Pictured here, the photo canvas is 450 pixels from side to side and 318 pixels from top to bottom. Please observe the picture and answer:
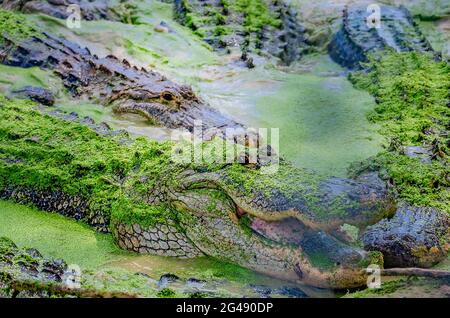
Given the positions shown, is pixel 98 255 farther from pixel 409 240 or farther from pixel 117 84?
pixel 117 84

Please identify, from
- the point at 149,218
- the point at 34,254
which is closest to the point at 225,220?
the point at 149,218

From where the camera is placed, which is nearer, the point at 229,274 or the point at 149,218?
the point at 229,274

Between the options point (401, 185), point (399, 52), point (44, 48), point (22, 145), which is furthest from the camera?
point (399, 52)

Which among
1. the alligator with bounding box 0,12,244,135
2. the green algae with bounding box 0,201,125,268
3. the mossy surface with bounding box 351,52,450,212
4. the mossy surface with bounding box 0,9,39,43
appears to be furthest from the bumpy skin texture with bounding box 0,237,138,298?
the mossy surface with bounding box 0,9,39,43

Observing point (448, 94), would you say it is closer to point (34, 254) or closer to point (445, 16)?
point (445, 16)

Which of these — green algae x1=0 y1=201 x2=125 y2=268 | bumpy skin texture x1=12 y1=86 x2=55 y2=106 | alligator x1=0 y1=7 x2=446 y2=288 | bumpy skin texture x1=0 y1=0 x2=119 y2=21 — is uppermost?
alligator x1=0 y1=7 x2=446 y2=288

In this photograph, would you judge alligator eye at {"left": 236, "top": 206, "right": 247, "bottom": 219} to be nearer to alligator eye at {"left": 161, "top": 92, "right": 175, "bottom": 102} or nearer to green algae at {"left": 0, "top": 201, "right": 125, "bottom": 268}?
green algae at {"left": 0, "top": 201, "right": 125, "bottom": 268}

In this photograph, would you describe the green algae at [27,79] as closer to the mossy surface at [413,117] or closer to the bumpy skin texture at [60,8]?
the bumpy skin texture at [60,8]

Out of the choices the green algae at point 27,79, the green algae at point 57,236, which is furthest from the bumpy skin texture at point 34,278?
the green algae at point 27,79
